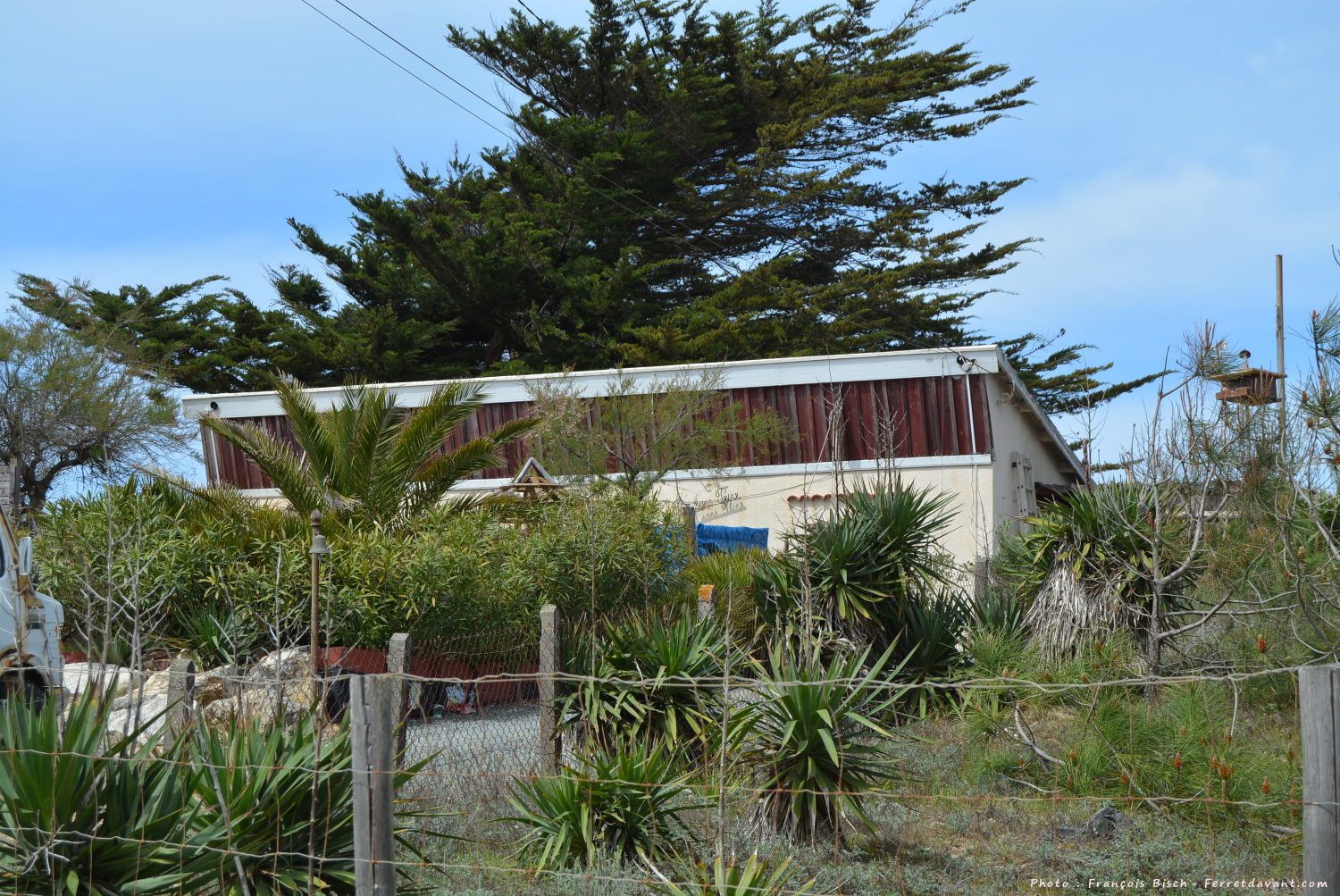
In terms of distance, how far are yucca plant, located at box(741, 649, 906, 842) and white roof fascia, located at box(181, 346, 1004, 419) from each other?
1490 cm

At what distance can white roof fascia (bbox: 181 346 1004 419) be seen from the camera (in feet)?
67.3

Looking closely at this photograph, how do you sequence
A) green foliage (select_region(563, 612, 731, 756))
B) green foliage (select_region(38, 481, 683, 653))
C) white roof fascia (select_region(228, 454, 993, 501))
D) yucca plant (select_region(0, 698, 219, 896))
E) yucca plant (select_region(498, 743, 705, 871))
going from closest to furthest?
yucca plant (select_region(0, 698, 219, 896)) → yucca plant (select_region(498, 743, 705, 871)) → green foliage (select_region(563, 612, 731, 756)) → green foliage (select_region(38, 481, 683, 653)) → white roof fascia (select_region(228, 454, 993, 501))

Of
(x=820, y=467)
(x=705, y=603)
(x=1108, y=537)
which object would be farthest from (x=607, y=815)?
(x=820, y=467)

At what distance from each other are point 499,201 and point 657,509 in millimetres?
18070

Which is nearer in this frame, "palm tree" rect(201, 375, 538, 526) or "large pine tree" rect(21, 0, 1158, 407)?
"palm tree" rect(201, 375, 538, 526)

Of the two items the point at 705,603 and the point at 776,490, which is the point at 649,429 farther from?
the point at 705,603

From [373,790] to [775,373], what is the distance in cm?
1787

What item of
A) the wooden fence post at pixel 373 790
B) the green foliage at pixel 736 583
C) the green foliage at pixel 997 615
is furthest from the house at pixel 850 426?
the wooden fence post at pixel 373 790

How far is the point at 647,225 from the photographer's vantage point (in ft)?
106

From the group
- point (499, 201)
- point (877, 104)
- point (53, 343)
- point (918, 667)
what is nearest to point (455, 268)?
point (499, 201)

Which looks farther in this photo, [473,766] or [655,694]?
[473,766]

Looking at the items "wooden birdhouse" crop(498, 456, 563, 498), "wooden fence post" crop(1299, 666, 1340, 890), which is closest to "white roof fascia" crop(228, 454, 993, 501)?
"wooden birdhouse" crop(498, 456, 563, 498)

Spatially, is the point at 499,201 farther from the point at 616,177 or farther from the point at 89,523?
the point at 89,523

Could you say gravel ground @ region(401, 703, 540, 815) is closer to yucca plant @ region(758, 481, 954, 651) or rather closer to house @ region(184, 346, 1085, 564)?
yucca plant @ region(758, 481, 954, 651)
